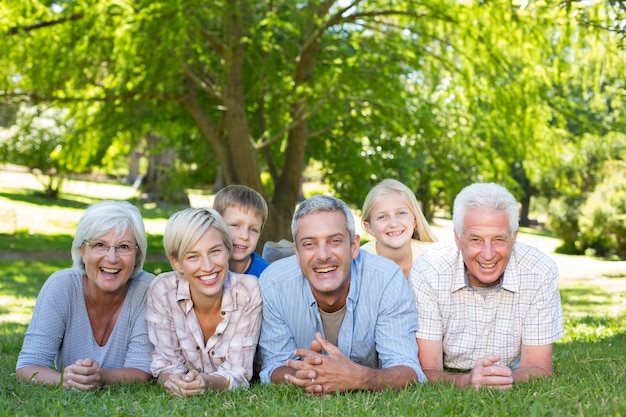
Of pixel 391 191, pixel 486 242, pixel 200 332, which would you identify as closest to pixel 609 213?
pixel 391 191

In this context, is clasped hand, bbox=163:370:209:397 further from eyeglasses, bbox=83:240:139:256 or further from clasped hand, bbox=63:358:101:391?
eyeglasses, bbox=83:240:139:256

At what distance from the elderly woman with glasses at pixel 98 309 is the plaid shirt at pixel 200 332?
206mm

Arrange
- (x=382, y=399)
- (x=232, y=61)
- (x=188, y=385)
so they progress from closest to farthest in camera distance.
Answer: (x=382, y=399)
(x=188, y=385)
(x=232, y=61)

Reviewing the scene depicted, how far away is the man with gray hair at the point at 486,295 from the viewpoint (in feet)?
13.7

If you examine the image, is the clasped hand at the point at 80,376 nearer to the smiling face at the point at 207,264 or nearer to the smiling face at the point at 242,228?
the smiling face at the point at 207,264

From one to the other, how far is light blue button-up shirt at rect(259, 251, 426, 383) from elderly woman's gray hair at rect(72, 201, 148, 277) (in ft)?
2.64

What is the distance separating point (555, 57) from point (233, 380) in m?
9.20

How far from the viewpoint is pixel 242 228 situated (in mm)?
5285

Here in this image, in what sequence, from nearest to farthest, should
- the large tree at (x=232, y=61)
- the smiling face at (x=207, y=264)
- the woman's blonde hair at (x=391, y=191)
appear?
the smiling face at (x=207, y=264), the woman's blonde hair at (x=391, y=191), the large tree at (x=232, y=61)

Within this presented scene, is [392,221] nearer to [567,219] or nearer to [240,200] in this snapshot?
[240,200]

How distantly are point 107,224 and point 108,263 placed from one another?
0.74 feet

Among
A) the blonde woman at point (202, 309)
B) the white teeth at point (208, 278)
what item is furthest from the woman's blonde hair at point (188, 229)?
the white teeth at point (208, 278)

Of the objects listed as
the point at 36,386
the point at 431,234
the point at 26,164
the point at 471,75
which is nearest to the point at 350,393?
the point at 36,386

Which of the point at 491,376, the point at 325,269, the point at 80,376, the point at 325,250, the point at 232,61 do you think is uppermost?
the point at 232,61
